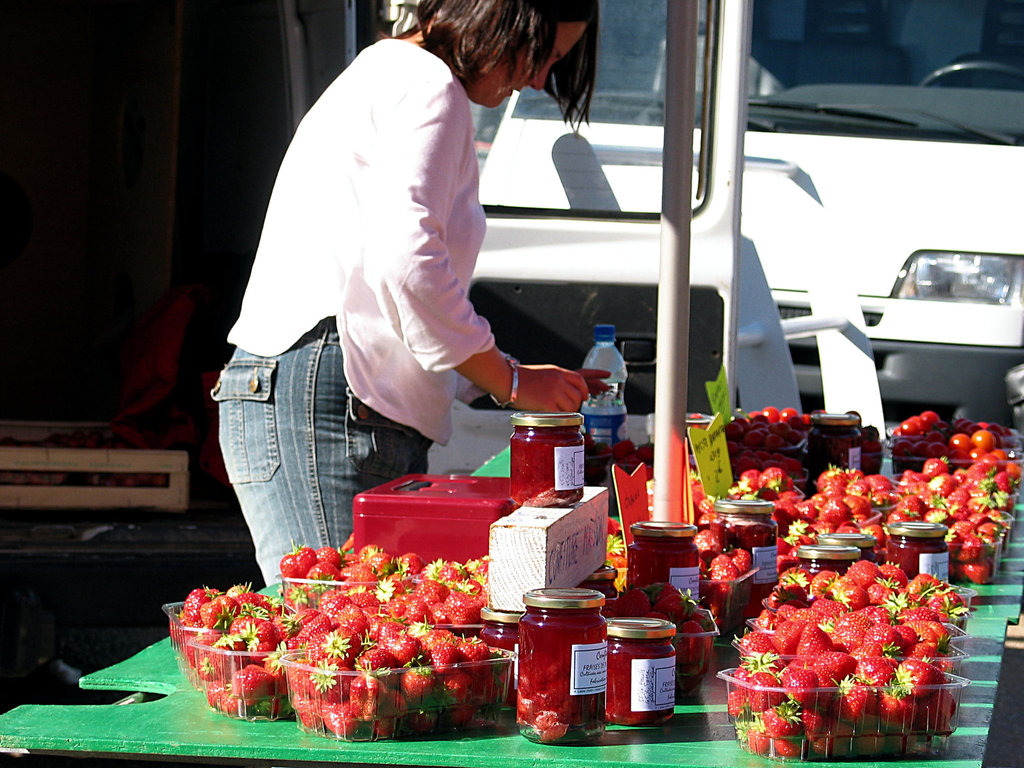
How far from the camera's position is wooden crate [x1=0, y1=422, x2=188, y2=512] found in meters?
4.29

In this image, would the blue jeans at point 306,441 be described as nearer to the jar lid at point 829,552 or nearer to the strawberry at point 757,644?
the jar lid at point 829,552

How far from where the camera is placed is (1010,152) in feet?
19.0

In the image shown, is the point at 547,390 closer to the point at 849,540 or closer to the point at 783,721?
the point at 849,540

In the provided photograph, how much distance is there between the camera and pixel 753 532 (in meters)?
2.19

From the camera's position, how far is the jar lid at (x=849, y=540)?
2.18 m

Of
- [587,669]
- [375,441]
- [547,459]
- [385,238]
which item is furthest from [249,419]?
[587,669]

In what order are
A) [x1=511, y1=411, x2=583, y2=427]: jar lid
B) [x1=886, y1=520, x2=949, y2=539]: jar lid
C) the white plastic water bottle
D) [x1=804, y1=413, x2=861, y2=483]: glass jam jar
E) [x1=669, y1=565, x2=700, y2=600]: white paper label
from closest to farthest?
[x1=511, y1=411, x2=583, y2=427]: jar lid
[x1=669, y1=565, x2=700, y2=600]: white paper label
[x1=886, y1=520, x2=949, y2=539]: jar lid
the white plastic water bottle
[x1=804, y1=413, x2=861, y2=483]: glass jam jar

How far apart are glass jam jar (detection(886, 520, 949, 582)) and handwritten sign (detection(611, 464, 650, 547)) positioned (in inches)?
17.5

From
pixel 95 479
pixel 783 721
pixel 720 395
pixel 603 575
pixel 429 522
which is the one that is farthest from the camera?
pixel 95 479

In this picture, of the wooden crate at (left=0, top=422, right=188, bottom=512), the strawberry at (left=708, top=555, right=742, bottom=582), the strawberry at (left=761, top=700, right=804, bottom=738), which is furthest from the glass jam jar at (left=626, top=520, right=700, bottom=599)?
the wooden crate at (left=0, top=422, right=188, bottom=512)

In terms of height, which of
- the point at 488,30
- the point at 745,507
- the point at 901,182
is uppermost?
the point at 901,182

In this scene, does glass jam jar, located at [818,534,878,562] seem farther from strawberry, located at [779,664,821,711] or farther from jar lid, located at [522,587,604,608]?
jar lid, located at [522,587,604,608]

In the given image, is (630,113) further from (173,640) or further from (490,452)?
(173,640)

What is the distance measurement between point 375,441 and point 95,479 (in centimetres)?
217
